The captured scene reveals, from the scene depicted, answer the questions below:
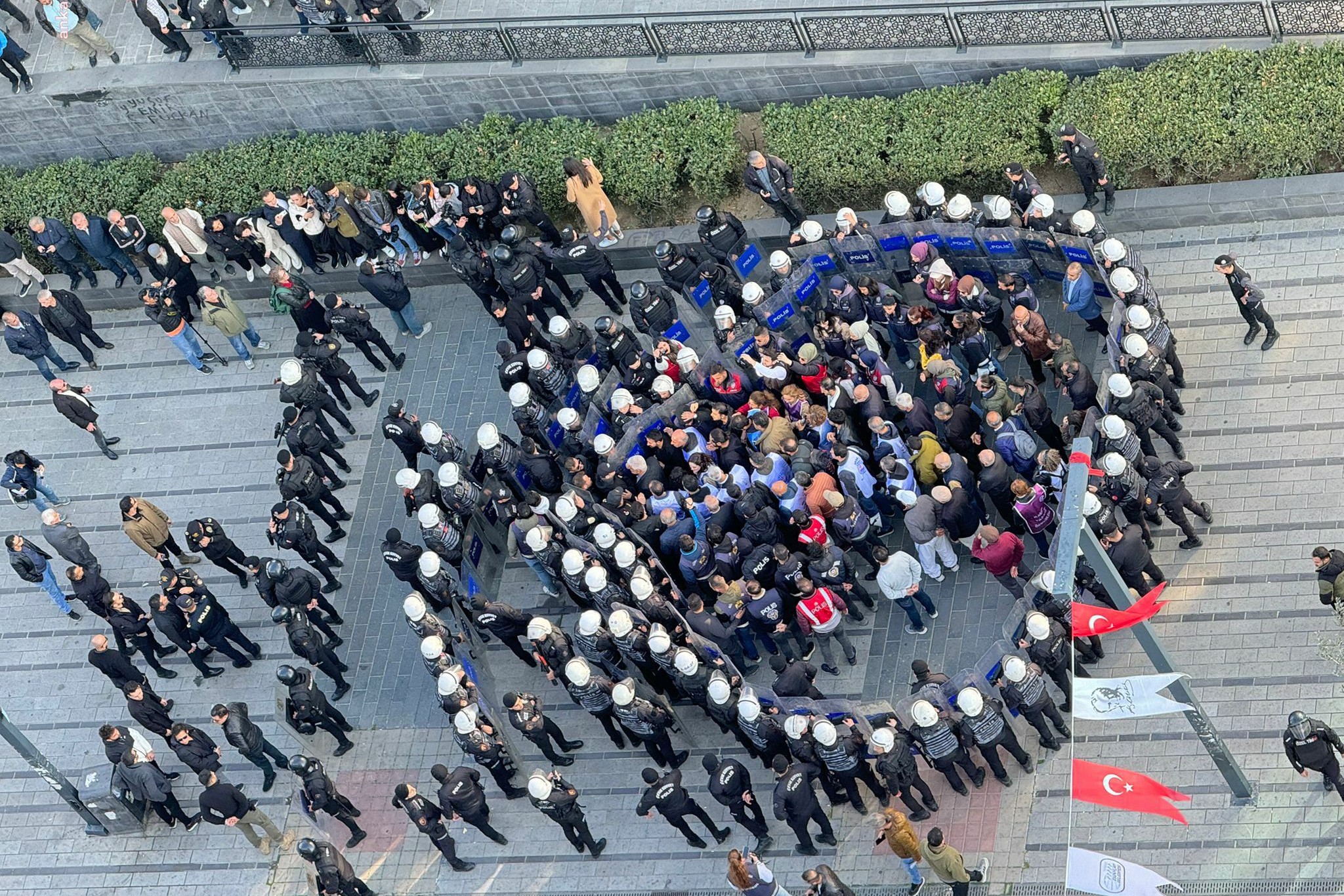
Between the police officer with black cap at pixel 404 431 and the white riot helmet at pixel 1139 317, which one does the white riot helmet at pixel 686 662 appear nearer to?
the police officer with black cap at pixel 404 431

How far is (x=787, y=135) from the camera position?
2886cm

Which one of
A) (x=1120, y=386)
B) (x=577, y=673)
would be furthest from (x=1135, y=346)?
(x=577, y=673)

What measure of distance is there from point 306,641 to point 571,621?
3.18 m

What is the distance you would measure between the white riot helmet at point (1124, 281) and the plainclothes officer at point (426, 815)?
9.45m

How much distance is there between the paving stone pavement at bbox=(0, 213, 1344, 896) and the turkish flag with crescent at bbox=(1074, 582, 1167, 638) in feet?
6.27

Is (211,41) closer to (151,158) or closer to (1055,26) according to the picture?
(151,158)

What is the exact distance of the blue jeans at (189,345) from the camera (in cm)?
3027

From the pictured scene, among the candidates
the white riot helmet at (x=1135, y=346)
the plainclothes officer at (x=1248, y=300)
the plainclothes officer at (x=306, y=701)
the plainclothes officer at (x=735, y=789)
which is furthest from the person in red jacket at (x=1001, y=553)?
the plainclothes officer at (x=306, y=701)

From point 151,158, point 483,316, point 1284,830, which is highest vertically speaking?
point 151,158

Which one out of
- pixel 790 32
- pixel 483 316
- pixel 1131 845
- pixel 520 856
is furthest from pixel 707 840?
pixel 790 32

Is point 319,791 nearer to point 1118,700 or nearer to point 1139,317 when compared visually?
point 1118,700

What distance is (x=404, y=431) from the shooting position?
27.0 m

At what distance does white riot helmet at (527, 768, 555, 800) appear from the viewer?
2300 centimetres

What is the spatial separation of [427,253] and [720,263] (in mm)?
4912
